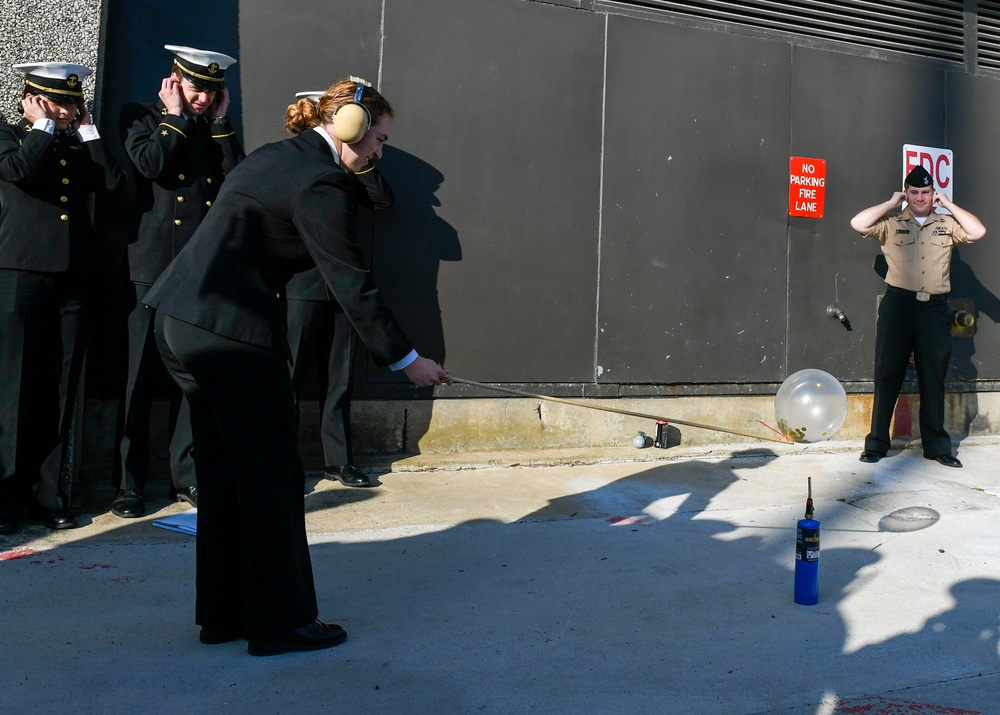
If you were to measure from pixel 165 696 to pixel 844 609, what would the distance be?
2772 mm

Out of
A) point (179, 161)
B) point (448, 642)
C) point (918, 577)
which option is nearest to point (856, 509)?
point (918, 577)

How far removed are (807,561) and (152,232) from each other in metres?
3.88

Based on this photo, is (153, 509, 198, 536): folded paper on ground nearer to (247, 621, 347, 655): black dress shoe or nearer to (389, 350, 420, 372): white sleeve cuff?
(247, 621, 347, 655): black dress shoe

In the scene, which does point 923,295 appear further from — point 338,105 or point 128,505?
point 128,505

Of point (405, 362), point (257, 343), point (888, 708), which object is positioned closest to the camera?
point (888, 708)

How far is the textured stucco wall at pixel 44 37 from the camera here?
535cm

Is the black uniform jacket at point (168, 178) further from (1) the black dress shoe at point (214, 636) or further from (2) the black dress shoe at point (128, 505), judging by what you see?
(1) the black dress shoe at point (214, 636)

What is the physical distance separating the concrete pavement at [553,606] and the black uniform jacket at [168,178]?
1455mm

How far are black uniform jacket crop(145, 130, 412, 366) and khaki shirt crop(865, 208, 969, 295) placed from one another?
212 inches

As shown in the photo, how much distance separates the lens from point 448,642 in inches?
149

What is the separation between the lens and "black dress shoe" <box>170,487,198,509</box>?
18.3 ft

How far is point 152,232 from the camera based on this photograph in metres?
5.55

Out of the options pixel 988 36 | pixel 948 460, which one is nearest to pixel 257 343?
pixel 948 460

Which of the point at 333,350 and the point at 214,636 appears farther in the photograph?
the point at 333,350
